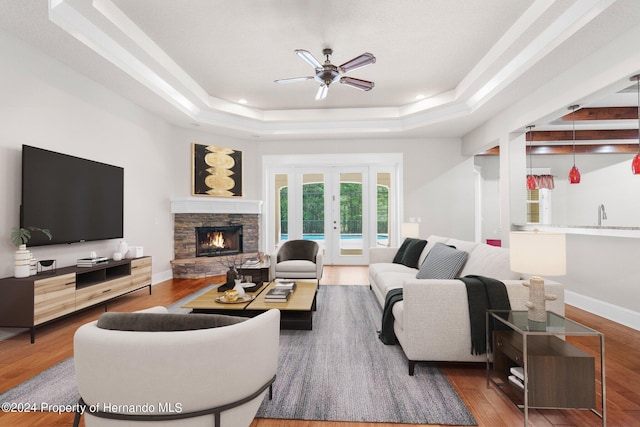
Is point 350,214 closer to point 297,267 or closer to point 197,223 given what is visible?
point 297,267

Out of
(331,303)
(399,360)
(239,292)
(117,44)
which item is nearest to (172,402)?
(399,360)

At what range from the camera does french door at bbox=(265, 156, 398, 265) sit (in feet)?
24.2

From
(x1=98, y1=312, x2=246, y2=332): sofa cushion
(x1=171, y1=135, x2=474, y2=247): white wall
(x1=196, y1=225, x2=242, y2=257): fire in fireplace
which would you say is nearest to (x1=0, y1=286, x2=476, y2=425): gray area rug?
(x1=98, y1=312, x2=246, y2=332): sofa cushion

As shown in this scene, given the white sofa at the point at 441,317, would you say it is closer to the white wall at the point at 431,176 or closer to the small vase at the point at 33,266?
the small vase at the point at 33,266

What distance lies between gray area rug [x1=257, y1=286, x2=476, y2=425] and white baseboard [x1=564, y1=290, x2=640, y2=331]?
2431 mm

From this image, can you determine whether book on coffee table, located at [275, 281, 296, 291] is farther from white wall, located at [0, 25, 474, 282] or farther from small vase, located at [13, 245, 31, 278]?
white wall, located at [0, 25, 474, 282]

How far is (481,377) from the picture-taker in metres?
2.20

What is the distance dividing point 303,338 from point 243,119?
440 centimetres

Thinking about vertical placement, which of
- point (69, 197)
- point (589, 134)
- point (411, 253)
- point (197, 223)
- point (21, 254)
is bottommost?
point (411, 253)

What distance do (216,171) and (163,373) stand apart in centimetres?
552

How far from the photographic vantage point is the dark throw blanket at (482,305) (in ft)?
6.97

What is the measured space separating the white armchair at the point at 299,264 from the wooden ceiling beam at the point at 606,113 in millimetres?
4330

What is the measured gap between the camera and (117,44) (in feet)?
11.3

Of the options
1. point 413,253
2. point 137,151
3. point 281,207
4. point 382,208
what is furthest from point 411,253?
point 137,151
